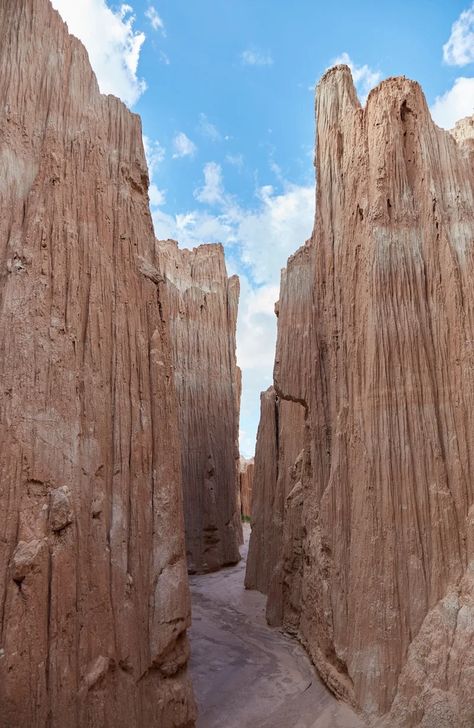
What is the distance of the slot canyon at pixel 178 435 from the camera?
17.9ft

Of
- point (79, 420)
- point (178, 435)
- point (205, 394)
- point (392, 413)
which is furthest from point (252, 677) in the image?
point (205, 394)

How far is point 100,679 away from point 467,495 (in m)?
4.63

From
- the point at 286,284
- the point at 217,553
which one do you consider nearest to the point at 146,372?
the point at 286,284

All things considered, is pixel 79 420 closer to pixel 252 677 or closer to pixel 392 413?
pixel 392 413

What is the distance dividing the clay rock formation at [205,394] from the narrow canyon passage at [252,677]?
4.49 m

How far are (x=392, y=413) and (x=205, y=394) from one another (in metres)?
11.3

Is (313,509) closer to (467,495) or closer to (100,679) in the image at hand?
(467,495)

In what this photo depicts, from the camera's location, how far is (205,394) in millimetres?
17953

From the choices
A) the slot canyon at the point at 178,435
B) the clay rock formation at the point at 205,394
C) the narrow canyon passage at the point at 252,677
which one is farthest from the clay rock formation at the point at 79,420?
the clay rock formation at the point at 205,394

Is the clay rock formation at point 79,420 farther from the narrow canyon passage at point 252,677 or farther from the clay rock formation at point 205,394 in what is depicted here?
the clay rock formation at point 205,394

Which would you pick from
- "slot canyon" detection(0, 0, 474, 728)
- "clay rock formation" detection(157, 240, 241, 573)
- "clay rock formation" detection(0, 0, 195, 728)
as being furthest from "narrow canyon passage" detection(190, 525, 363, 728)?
"clay rock formation" detection(157, 240, 241, 573)

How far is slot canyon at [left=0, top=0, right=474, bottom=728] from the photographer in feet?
17.9

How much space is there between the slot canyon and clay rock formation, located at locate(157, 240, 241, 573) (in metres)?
6.98

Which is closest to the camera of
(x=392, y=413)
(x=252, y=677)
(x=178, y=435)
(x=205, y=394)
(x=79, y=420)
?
(x=79, y=420)
